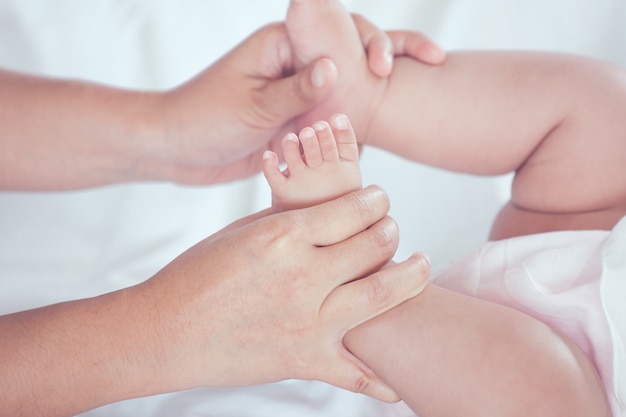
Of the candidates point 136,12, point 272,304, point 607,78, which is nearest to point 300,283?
point 272,304

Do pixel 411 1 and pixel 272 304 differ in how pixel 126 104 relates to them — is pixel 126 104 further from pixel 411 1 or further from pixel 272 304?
pixel 411 1

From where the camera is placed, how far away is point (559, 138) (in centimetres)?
109

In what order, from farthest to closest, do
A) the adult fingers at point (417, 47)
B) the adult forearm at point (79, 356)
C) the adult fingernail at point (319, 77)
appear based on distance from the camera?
the adult fingers at point (417, 47), the adult fingernail at point (319, 77), the adult forearm at point (79, 356)

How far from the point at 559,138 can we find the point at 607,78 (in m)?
0.11

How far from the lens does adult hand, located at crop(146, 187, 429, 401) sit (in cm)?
84

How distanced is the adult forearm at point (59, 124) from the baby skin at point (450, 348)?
0.36 meters

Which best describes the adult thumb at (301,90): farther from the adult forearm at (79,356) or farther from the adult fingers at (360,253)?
the adult forearm at (79,356)

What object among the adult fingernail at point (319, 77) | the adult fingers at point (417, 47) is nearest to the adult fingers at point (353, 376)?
the adult fingernail at point (319, 77)

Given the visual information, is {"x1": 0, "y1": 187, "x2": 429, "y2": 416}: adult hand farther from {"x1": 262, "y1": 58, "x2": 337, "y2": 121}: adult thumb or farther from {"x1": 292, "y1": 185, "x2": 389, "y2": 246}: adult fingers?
{"x1": 262, "y1": 58, "x2": 337, "y2": 121}: adult thumb

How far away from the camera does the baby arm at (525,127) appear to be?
1067mm

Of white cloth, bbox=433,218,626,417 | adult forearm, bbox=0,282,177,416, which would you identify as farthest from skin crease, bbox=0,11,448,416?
white cloth, bbox=433,218,626,417

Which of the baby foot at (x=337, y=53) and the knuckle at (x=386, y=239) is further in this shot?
the baby foot at (x=337, y=53)

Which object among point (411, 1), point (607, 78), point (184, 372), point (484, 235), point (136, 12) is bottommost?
point (484, 235)

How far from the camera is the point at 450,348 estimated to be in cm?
86
